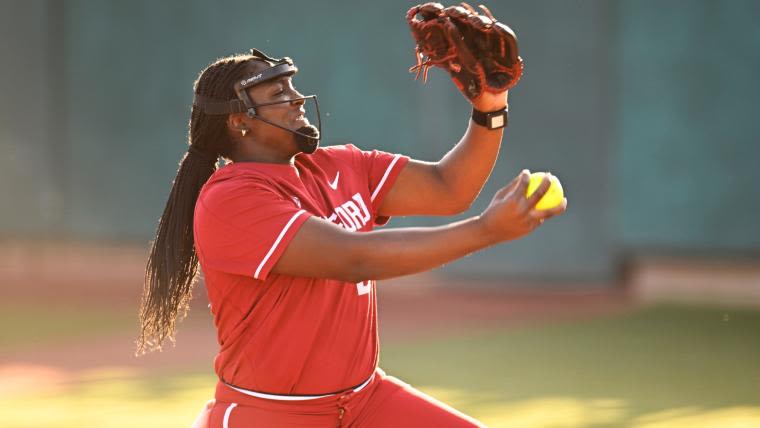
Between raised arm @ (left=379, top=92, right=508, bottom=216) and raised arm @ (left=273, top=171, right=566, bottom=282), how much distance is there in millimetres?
915

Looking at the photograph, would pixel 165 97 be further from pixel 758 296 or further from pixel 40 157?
pixel 758 296

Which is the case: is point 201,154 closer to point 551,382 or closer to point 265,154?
point 265,154

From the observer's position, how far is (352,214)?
13.0 ft

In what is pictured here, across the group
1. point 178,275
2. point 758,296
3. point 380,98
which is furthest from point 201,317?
point 178,275

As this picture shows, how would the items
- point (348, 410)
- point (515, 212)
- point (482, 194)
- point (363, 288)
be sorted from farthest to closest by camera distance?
point (482, 194) → point (363, 288) → point (348, 410) → point (515, 212)

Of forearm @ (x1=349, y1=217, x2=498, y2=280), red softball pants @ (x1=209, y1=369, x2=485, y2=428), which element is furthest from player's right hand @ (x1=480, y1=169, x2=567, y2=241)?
red softball pants @ (x1=209, y1=369, x2=485, y2=428)

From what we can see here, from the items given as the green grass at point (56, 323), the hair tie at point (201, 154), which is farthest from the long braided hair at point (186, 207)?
the green grass at point (56, 323)

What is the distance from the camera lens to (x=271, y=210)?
3.51 meters

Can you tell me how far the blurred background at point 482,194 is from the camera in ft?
26.4

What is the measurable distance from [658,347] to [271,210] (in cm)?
561

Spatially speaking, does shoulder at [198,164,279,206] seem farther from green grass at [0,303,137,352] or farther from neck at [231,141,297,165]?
green grass at [0,303,137,352]

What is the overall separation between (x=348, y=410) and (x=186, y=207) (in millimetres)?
983

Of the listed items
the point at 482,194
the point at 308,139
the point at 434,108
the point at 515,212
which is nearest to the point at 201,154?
the point at 308,139

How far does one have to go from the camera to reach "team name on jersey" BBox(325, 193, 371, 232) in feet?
12.7
